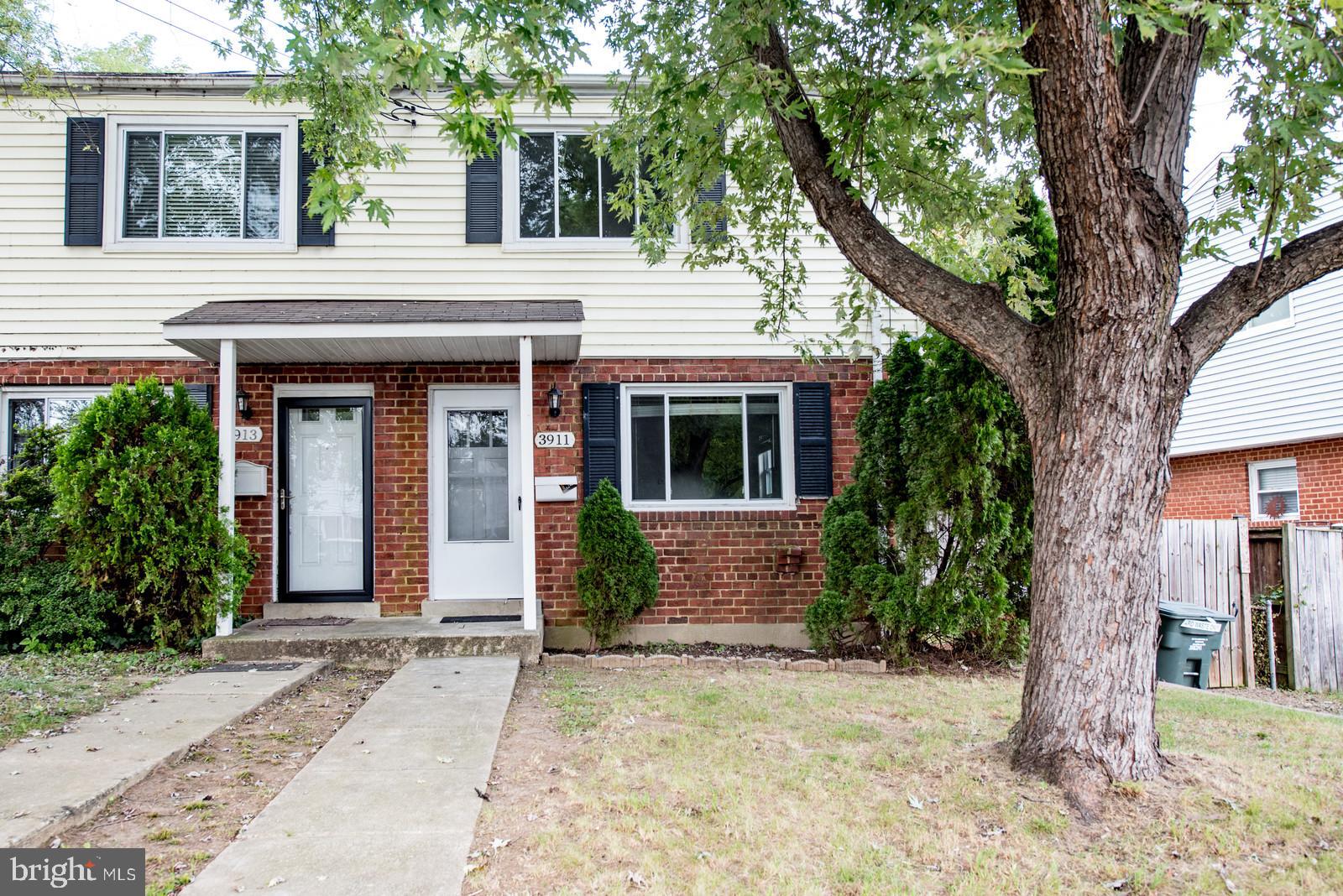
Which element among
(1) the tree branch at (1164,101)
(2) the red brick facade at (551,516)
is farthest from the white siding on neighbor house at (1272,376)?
(1) the tree branch at (1164,101)

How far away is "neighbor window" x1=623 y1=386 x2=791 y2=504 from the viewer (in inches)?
310

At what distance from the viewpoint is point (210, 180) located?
25.7 ft

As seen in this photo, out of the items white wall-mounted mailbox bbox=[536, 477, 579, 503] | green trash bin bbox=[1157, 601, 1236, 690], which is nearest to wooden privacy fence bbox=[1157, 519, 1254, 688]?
green trash bin bbox=[1157, 601, 1236, 690]

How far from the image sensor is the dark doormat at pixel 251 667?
6059mm

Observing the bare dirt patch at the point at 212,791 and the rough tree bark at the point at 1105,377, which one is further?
the rough tree bark at the point at 1105,377

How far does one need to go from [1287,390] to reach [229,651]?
39.0 ft

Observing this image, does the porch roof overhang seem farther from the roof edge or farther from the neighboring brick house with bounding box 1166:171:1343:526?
the neighboring brick house with bounding box 1166:171:1343:526

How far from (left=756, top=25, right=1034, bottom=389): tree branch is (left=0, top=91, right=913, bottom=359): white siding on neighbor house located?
326cm

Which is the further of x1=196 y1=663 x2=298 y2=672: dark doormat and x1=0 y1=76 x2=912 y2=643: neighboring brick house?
x1=0 y1=76 x2=912 y2=643: neighboring brick house

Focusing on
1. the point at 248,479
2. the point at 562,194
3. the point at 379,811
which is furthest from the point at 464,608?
the point at 379,811

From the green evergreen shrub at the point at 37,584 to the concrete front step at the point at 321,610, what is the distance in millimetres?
1199

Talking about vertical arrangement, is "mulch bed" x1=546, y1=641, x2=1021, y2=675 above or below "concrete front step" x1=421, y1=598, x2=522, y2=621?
below

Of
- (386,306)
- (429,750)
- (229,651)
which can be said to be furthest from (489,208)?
(429,750)

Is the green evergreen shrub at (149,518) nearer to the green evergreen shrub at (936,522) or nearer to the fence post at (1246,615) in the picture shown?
the green evergreen shrub at (936,522)
